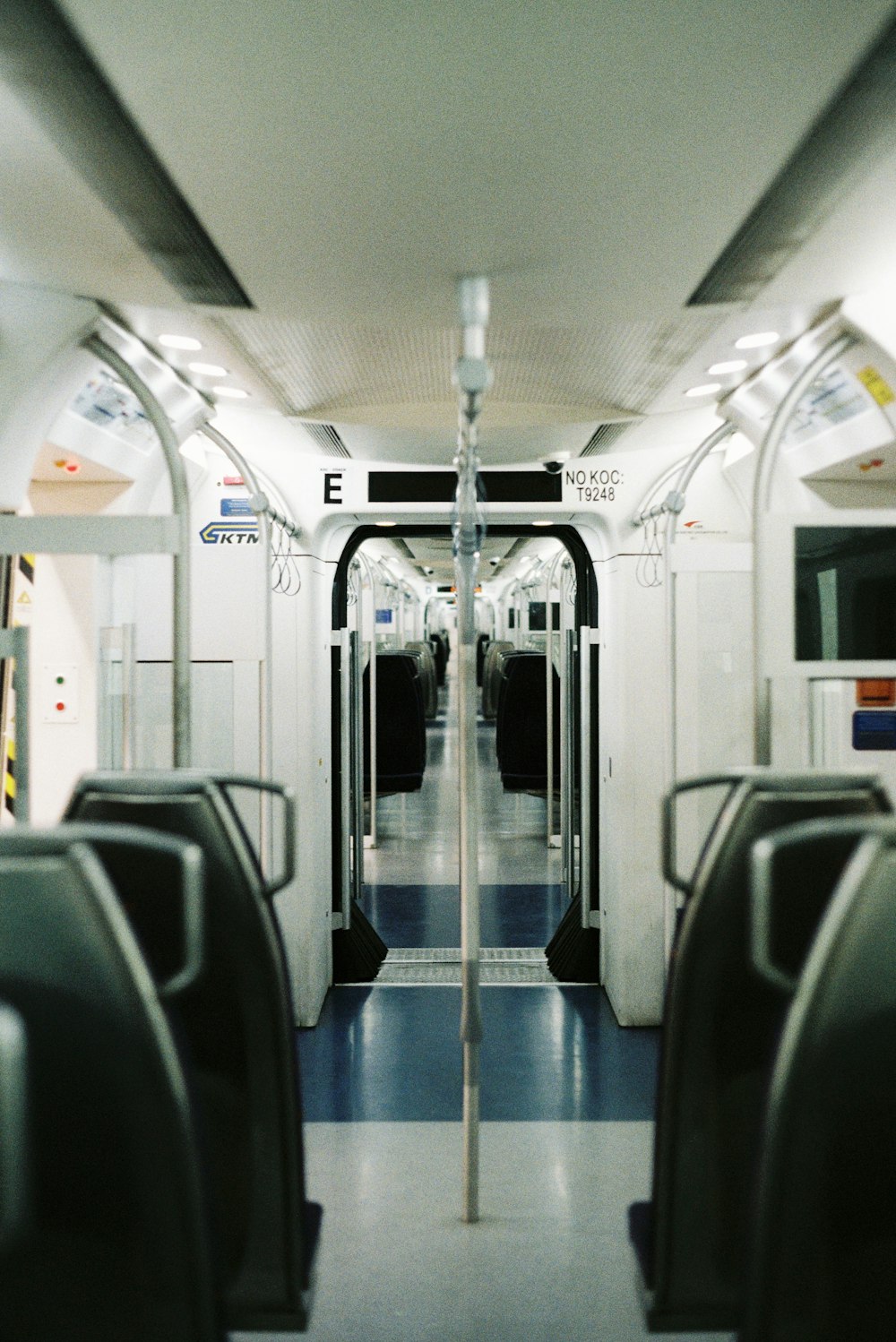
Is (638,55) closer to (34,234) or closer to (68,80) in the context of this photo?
(68,80)

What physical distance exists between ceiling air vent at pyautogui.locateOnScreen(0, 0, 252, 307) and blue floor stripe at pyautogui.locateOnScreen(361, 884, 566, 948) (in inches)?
162

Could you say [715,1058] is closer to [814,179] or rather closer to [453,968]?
[814,179]

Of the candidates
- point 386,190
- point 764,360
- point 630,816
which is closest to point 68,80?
point 386,190

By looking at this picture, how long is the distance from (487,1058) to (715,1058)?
7.94ft

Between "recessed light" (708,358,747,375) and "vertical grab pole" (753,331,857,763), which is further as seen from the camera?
"recessed light" (708,358,747,375)

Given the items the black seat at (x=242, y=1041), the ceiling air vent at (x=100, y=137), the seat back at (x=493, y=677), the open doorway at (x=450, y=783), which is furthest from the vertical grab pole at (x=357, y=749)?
the seat back at (x=493, y=677)

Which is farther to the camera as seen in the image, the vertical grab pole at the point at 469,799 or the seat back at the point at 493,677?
the seat back at the point at 493,677

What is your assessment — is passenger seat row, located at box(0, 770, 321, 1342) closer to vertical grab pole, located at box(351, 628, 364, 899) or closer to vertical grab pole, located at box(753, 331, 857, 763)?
vertical grab pole, located at box(753, 331, 857, 763)

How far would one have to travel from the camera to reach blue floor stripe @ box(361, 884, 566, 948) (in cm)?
559

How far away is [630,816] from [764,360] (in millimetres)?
2109

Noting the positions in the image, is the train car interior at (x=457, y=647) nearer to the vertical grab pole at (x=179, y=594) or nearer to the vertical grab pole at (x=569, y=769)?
the vertical grab pole at (x=179, y=594)

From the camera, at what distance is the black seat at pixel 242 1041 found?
5.64ft

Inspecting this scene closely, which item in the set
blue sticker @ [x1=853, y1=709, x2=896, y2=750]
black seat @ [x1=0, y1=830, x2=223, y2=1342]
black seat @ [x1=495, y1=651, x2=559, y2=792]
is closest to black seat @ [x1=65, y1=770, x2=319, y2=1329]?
black seat @ [x1=0, y1=830, x2=223, y2=1342]

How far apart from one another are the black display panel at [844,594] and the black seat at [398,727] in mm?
6011
